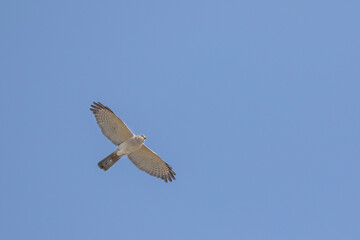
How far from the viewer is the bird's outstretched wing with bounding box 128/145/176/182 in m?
21.5

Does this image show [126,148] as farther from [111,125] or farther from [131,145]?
[111,125]

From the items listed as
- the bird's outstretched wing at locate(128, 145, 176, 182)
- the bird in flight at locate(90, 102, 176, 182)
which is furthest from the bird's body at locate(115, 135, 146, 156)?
the bird's outstretched wing at locate(128, 145, 176, 182)

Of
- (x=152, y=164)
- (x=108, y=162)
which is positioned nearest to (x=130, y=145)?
(x=108, y=162)

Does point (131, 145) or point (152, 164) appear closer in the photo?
point (131, 145)

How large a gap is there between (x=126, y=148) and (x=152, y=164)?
133cm

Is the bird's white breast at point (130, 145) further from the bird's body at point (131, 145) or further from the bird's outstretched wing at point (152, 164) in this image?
the bird's outstretched wing at point (152, 164)

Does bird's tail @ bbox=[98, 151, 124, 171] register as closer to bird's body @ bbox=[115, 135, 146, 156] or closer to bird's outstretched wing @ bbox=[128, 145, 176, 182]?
bird's body @ bbox=[115, 135, 146, 156]

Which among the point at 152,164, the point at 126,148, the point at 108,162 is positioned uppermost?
the point at 152,164

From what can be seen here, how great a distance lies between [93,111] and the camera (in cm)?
2100

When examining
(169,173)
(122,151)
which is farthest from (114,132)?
(169,173)

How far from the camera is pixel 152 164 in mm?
21703

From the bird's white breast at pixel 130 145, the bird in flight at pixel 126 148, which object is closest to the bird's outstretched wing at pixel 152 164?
the bird in flight at pixel 126 148

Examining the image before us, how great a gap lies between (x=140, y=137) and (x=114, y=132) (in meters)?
1.02

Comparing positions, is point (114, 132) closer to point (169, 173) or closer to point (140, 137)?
point (140, 137)
